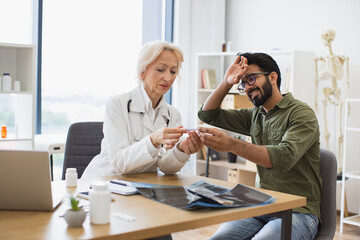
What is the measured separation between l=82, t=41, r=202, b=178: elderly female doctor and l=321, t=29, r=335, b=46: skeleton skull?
2.37 m

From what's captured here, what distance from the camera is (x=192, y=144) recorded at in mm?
2219

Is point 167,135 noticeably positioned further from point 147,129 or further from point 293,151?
point 293,151

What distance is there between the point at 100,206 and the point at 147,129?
1046 millimetres

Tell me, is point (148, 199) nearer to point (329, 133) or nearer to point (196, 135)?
point (196, 135)

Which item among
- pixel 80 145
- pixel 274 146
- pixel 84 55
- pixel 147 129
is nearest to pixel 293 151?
pixel 274 146

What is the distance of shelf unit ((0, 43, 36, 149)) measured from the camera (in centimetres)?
388

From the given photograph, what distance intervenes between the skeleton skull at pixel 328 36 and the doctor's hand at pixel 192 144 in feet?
9.00

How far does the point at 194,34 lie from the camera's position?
229 inches

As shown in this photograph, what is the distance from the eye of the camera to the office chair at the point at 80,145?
2.77 metres

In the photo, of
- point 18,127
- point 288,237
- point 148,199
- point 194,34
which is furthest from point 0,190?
point 194,34

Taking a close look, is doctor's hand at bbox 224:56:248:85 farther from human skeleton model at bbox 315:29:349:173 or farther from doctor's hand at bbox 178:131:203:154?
human skeleton model at bbox 315:29:349:173

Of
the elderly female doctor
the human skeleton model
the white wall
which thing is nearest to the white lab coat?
the elderly female doctor

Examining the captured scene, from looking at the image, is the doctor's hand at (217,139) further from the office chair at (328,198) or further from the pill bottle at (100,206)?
the pill bottle at (100,206)

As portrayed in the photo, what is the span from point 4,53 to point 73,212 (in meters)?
3.02
